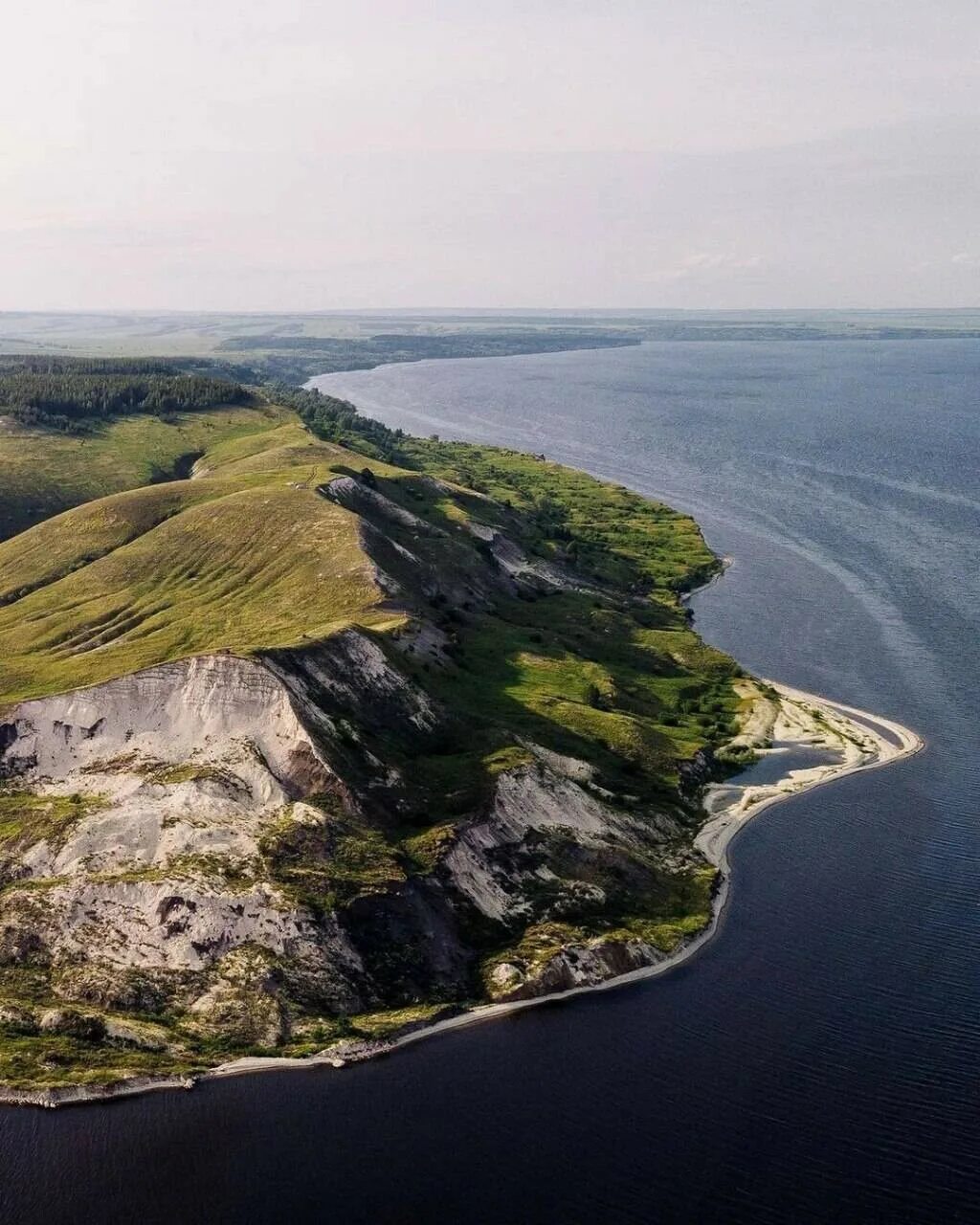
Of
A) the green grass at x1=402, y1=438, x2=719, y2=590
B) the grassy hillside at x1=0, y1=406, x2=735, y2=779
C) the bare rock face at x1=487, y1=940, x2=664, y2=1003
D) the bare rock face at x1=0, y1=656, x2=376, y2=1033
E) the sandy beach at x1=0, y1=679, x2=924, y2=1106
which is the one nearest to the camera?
the sandy beach at x1=0, y1=679, x2=924, y2=1106

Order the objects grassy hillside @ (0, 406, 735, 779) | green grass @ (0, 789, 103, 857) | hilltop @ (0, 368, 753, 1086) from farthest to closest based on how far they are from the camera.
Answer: grassy hillside @ (0, 406, 735, 779) < green grass @ (0, 789, 103, 857) < hilltop @ (0, 368, 753, 1086)

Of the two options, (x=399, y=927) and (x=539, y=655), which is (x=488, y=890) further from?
(x=539, y=655)

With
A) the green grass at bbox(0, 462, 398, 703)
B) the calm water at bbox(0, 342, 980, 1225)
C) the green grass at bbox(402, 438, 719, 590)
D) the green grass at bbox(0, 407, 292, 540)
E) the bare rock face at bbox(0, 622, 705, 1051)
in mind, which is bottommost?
the calm water at bbox(0, 342, 980, 1225)

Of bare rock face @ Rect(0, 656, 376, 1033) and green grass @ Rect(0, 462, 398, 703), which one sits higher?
green grass @ Rect(0, 462, 398, 703)

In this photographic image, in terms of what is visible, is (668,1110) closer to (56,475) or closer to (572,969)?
(572,969)

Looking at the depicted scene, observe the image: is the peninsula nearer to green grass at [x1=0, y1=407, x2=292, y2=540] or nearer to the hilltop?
the hilltop

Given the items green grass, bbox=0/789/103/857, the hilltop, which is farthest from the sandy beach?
green grass, bbox=0/789/103/857

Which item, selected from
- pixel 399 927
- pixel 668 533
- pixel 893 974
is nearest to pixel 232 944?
pixel 399 927

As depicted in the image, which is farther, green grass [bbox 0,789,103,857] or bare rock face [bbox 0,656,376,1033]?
green grass [bbox 0,789,103,857]

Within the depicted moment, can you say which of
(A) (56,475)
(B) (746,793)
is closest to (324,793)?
(B) (746,793)
